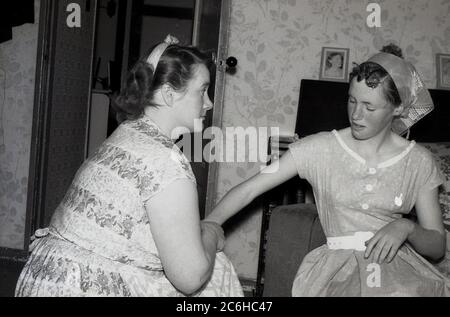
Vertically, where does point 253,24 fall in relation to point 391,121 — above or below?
above

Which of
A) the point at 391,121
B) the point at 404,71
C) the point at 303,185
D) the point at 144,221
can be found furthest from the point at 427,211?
the point at 303,185

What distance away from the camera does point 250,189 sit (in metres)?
1.56

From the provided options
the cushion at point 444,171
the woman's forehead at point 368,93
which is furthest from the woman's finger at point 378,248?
the cushion at point 444,171

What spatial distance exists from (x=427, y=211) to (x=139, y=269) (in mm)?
895

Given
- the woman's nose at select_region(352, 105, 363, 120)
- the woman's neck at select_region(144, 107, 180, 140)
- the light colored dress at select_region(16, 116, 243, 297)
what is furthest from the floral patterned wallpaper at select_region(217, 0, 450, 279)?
the light colored dress at select_region(16, 116, 243, 297)

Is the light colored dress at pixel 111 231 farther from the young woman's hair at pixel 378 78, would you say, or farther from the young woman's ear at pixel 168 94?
the young woman's hair at pixel 378 78

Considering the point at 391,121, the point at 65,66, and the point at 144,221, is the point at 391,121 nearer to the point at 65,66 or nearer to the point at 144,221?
the point at 144,221

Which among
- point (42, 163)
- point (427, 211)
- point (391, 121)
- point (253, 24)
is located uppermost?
point (253, 24)

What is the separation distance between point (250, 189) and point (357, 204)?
0.34 meters

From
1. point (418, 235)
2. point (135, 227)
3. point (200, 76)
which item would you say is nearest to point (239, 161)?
point (418, 235)

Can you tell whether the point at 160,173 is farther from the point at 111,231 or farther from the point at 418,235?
the point at 418,235

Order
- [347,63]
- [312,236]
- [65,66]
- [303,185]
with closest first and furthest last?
[312,236], [303,185], [347,63], [65,66]

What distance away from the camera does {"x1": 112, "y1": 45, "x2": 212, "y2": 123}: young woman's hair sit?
127 centimetres

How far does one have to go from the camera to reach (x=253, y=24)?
324cm
